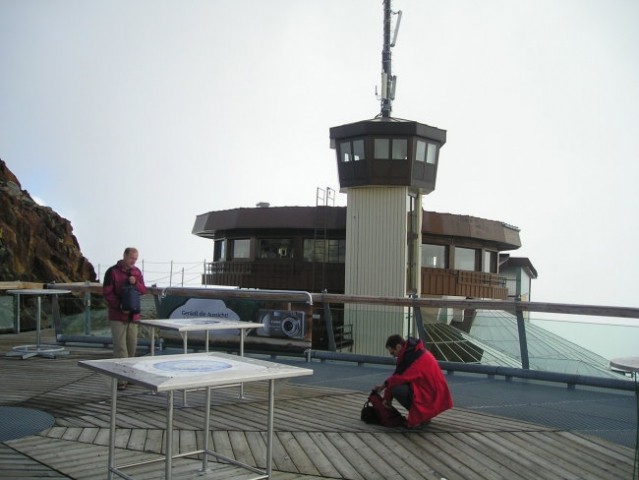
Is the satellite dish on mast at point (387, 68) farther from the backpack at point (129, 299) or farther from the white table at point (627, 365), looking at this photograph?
the white table at point (627, 365)

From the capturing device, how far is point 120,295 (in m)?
8.13

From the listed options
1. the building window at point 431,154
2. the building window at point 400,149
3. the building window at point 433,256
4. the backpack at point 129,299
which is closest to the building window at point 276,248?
the building window at point 433,256

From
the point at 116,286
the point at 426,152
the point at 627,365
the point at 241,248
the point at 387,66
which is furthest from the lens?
the point at 387,66

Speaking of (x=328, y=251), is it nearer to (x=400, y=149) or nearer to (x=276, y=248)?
(x=276, y=248)

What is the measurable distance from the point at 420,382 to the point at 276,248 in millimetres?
26356

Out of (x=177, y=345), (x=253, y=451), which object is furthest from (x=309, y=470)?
(x=177, y=345)

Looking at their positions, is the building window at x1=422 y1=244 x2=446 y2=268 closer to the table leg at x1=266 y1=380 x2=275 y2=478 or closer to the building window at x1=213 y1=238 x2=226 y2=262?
the building window at x1=213 y1=238 x2=226 y2=262

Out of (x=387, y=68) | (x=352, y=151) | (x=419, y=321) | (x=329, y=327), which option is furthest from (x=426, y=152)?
(x=419, y=321)

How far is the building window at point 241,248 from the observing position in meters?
32.8

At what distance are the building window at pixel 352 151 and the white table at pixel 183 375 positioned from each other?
79.6 ft

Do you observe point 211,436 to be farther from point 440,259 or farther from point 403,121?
point 440,259

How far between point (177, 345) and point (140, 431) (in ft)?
20.7

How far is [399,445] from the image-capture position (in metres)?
5.53

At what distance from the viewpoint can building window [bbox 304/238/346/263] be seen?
30.9 meters
